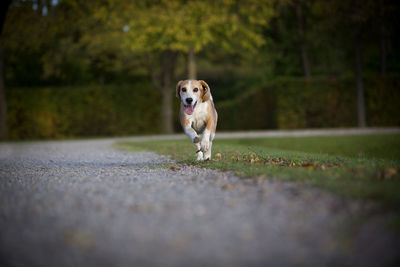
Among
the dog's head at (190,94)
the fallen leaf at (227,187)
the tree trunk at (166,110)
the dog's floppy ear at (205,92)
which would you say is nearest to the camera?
the fallen leaf at (227,187)

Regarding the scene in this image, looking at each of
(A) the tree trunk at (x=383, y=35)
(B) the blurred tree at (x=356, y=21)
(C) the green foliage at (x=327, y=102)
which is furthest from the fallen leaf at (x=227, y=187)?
(A) the tree trunk at (x=383, y=35)

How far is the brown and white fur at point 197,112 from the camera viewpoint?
21.1 feet

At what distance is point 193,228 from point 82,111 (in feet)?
69.5

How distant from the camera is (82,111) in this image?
2262 cm

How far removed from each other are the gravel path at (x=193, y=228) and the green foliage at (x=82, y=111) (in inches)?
752

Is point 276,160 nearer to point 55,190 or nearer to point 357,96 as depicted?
point 55,190

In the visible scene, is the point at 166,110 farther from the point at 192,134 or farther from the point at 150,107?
the point at 192,134

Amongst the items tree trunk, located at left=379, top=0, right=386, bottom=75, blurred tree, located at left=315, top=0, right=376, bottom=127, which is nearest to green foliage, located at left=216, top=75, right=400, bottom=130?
blurred tree, located at left=315, top=0, right=376, bottom=127

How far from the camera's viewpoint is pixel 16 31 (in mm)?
19000

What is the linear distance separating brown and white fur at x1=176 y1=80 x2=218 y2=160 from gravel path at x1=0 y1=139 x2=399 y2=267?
8.09ft

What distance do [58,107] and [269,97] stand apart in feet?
42.1

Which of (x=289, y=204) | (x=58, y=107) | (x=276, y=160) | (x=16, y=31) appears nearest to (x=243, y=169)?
(x=276, y=160)

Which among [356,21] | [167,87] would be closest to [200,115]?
[167,87]

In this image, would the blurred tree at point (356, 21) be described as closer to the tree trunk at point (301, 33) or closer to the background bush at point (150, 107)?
the background bush at point (150, 107)
